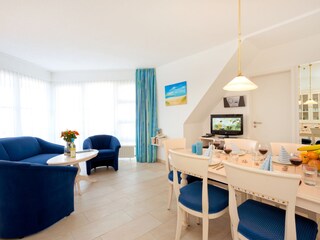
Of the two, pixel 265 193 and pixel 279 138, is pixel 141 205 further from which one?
pixel 279 138

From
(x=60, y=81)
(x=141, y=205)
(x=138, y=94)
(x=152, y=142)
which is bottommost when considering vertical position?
(x=141, y=205)

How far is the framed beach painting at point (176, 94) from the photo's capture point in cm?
413

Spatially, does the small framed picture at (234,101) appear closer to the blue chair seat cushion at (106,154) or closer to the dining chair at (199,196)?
the dining chair at (199,196)

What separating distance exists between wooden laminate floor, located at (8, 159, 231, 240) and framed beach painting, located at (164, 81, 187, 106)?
75.5 inches

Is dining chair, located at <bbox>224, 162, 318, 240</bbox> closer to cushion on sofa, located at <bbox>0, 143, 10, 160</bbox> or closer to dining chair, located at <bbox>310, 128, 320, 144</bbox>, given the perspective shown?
dining chair, located at <bbox>310, 128, 320, 144</bbox>

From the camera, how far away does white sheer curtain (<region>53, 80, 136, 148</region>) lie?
513cm

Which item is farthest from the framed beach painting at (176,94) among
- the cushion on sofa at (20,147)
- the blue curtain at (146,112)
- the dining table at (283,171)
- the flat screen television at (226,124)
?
the cushion on sofa at (20,147)

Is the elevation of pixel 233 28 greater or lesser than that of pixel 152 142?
greater

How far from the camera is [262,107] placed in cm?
382

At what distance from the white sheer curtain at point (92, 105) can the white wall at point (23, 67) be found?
444 mm

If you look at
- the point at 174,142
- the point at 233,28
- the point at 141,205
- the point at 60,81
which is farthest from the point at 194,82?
the point at 60,81

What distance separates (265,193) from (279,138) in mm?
3070

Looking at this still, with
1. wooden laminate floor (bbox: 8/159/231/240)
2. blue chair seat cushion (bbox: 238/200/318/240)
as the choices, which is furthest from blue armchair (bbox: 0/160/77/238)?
blue chair seat cushion (bbox: 238/200/318/240)

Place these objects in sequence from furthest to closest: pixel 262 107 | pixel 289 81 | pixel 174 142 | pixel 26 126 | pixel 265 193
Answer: pixel 26 126
pixel 262 107
pixel 289 81
pixel 174 142
pixel 265 193
